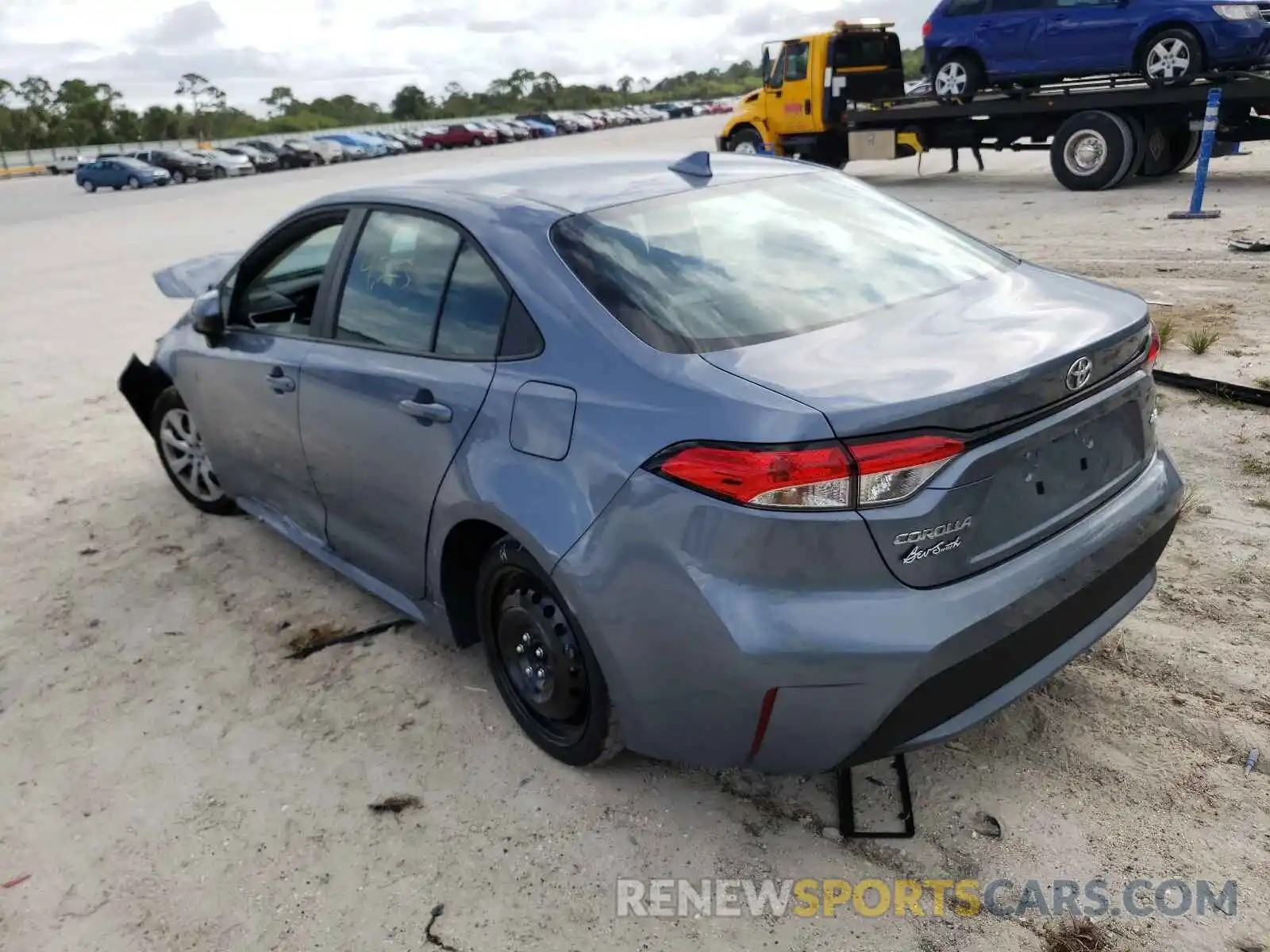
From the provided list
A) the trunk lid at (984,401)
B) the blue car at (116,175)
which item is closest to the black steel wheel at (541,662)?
the trunk lid at (984,401)

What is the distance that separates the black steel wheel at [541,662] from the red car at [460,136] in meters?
57.2

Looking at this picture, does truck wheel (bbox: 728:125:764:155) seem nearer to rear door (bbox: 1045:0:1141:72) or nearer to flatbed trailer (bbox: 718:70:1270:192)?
flatbed trailer (bbox: 718:70:1270:192)

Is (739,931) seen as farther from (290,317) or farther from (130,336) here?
(130,336)

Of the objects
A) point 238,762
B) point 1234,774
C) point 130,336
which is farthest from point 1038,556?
point 130,336

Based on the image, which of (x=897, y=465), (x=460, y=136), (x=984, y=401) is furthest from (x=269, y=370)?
(x=460, y=136)

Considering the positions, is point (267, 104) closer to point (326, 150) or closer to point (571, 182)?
point (326, 150)

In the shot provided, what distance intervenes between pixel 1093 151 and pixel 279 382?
13503 millimetres

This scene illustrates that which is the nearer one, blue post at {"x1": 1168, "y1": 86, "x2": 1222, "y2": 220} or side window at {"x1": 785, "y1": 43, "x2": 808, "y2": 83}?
blue post at {"x1": 1168, "y1": 86, "x2": 1222, "y2": 220}

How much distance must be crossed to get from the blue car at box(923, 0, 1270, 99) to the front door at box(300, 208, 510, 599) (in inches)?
521

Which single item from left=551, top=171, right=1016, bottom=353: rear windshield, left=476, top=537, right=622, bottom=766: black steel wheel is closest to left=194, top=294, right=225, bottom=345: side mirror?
left=476, top=537, right=622, bottom=766: black steel wheel

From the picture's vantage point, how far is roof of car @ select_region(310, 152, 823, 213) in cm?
309

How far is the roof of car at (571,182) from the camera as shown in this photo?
10.1 ft

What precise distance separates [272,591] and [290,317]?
116 centimetres

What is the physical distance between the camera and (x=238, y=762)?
315 centimetres
